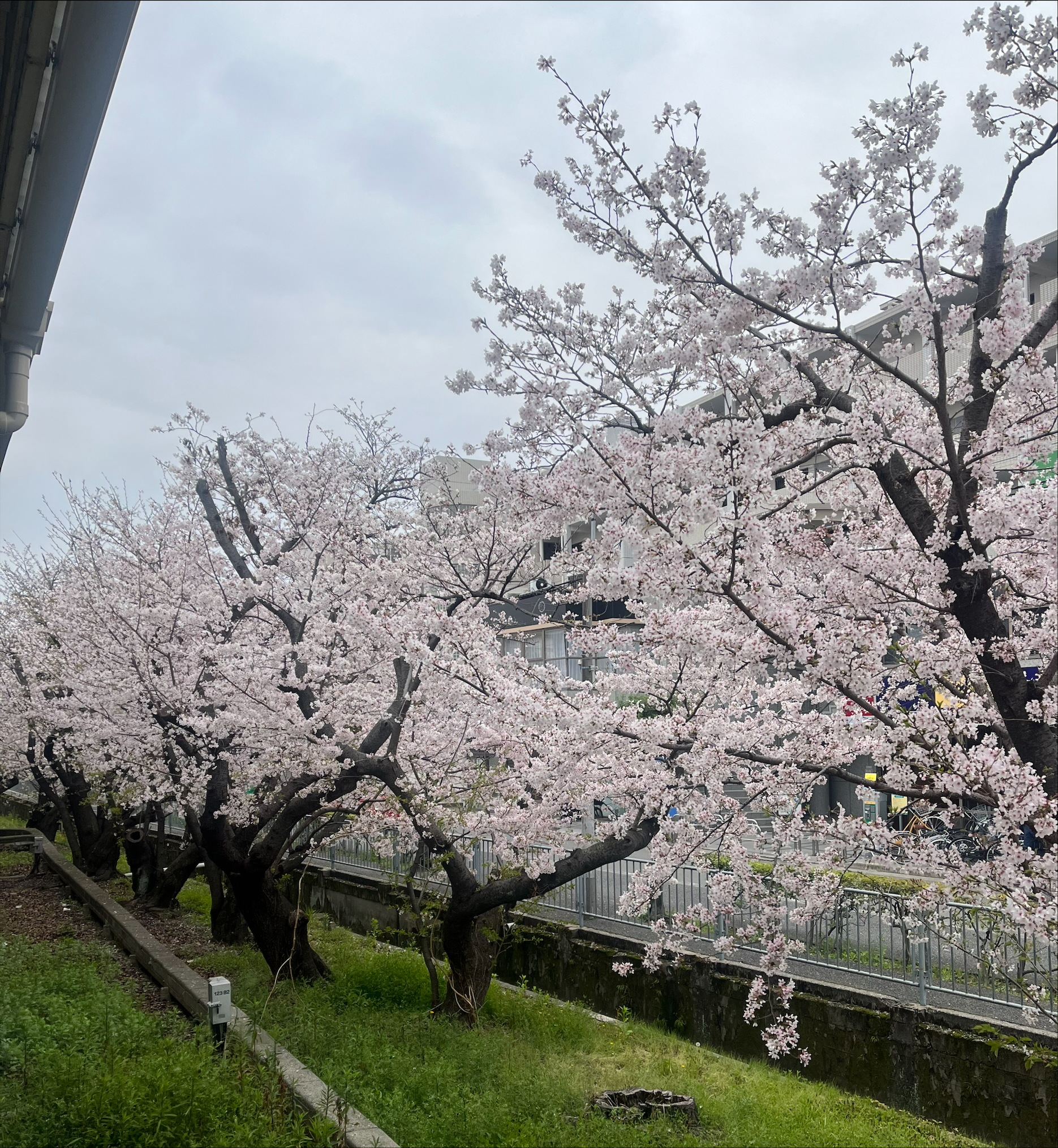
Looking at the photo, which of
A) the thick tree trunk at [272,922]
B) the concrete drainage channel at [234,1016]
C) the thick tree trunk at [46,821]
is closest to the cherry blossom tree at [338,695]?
the thick tree trunk at [272,922]

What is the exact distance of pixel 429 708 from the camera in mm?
11219

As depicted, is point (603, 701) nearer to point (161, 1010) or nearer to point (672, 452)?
point (672, 452)

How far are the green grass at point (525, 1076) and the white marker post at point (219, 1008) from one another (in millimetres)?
762

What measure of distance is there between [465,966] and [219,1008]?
2.97 m

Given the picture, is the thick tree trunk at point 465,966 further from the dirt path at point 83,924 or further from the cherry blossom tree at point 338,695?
the dirt path at point 83,924

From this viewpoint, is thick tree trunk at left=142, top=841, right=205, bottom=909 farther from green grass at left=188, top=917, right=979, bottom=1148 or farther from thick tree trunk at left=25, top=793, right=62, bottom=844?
thick tree trunk at left=25, top=793, right=62, bottom=844

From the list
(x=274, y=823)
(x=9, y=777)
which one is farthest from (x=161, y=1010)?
(x=9, y=777)

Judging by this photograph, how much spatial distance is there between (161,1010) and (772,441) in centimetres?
881

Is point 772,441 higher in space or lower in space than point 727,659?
higher

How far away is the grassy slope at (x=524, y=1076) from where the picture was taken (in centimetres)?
→ 693

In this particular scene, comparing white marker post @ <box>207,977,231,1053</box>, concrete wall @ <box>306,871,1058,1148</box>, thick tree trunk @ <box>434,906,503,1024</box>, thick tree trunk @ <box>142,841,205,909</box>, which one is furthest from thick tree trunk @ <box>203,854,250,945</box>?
white marker post @ <box>207,977,231,1053</box>

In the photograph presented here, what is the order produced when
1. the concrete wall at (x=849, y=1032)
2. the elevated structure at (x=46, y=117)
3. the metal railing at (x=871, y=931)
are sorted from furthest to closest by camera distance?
the metal railing at (x=871, y=931) < the concrete wall at (x=849, y=1032) < the elevated structure at (x=46, y=117)

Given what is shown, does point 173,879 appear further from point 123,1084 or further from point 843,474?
point 843,474

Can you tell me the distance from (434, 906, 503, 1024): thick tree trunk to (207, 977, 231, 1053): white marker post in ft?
8.64
